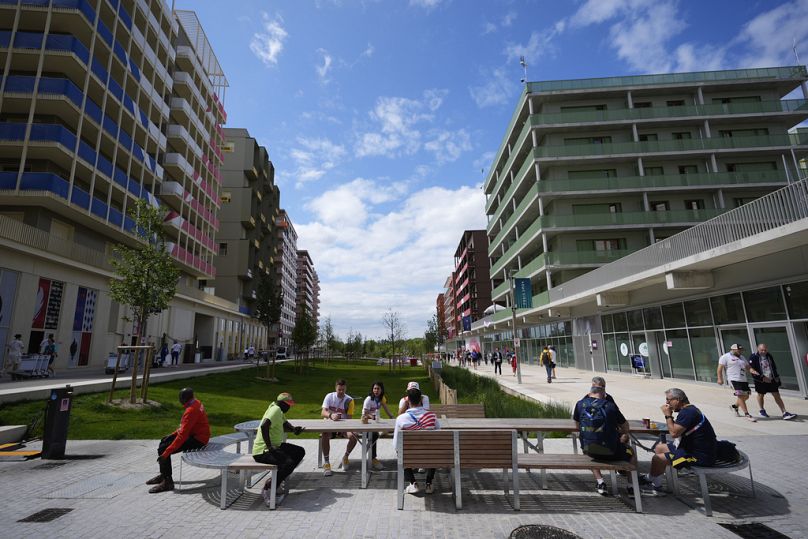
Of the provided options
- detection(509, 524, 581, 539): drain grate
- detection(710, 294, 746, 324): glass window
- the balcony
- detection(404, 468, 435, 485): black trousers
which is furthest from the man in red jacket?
the balcony

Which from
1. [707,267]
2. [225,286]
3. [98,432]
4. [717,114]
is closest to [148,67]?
[225,286]


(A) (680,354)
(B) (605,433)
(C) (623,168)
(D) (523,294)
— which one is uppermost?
(C) (623,168)

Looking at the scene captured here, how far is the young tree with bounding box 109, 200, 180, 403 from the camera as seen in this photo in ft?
43.4

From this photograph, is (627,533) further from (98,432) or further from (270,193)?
(270,193)

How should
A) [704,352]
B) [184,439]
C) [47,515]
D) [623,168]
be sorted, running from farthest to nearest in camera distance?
[623,168], [704,352], [184,439], [47,515]

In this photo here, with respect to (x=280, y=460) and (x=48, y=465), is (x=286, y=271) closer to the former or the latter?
(x=48, y=465)

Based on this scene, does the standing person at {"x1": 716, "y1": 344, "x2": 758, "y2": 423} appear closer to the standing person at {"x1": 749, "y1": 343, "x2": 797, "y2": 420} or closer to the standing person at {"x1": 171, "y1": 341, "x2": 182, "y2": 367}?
the standing person at {"x1": 749, "y1": 343, "x2": 797, "y2": 420}

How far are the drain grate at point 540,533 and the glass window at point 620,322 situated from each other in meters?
22.1

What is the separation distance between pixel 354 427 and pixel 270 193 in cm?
7057

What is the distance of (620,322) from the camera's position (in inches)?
940

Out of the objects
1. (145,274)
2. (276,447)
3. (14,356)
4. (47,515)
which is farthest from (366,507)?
(14,356)

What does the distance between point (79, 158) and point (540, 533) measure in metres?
29.6

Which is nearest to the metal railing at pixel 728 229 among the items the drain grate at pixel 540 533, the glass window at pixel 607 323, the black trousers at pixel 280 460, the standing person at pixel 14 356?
the glass window at pixel 607 323

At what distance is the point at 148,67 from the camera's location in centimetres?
3189
